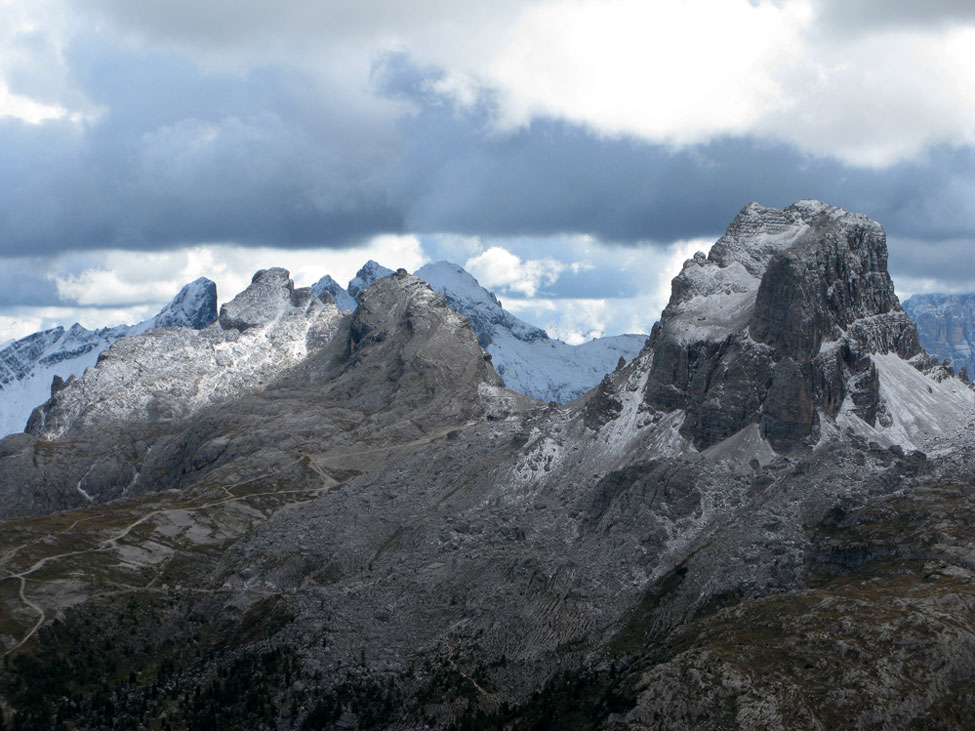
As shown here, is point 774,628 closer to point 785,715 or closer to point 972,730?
point 785,715

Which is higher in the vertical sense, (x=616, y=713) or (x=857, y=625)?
(x=857, y=625)

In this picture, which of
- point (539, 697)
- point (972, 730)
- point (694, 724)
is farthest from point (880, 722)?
point (539, 697)

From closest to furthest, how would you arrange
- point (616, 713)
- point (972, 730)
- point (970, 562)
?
point (972, 730) → point (616, 713) → point (970, 562)

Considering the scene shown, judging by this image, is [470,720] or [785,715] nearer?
[785,715]

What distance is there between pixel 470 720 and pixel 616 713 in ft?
106

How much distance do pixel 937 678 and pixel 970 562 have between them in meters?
36.0

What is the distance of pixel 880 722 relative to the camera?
161 m

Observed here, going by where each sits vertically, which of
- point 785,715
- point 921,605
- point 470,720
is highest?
point 921,605

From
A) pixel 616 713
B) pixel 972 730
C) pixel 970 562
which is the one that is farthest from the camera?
pixel 970 562

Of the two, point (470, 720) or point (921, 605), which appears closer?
point (921, 605)

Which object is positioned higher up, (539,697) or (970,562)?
(970,562)

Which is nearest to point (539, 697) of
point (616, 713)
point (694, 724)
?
point (616, 713)

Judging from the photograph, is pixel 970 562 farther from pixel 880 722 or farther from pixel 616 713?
pixel 616 713

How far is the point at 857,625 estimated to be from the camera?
179875mm
